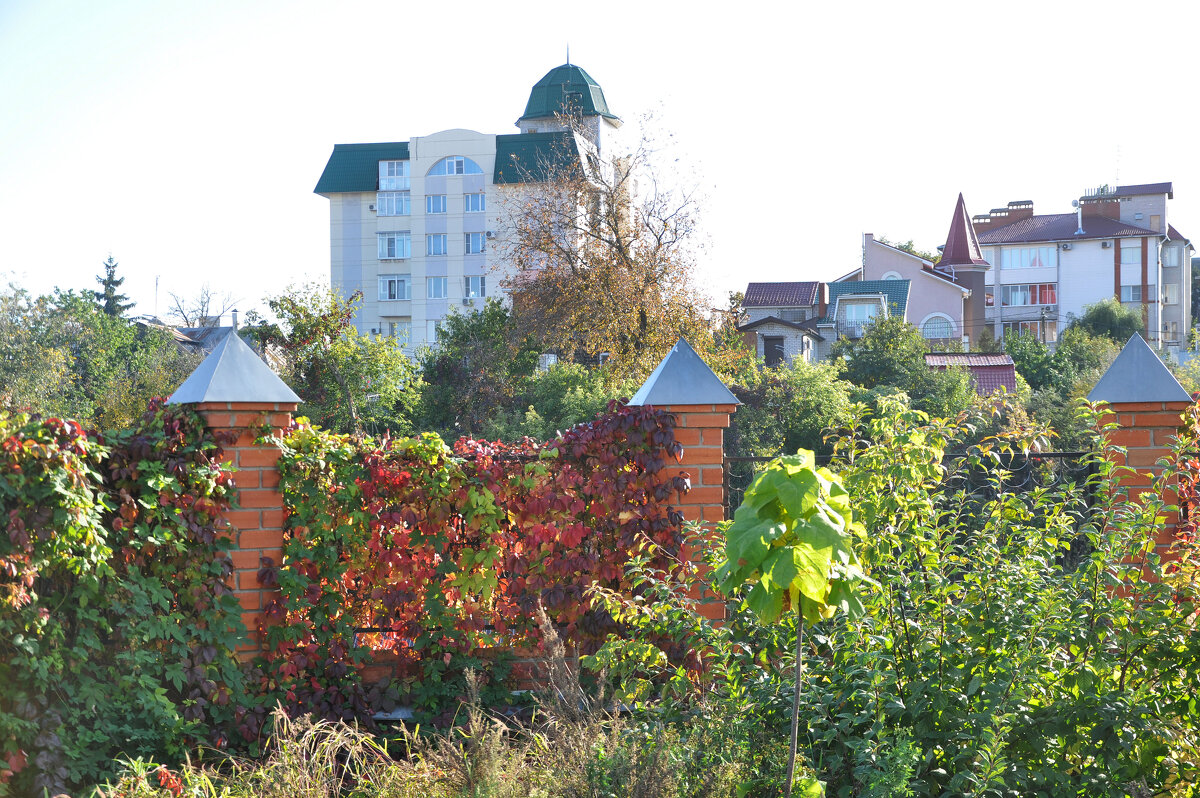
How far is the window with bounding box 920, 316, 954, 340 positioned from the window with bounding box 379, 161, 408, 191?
28035mm

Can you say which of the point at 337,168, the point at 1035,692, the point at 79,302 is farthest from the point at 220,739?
the point at 337,168

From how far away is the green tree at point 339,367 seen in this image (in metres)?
23.3

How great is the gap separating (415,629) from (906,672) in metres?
2.27

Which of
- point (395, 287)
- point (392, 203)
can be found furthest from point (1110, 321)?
point (392, 203)

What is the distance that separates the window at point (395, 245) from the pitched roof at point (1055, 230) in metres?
33.4

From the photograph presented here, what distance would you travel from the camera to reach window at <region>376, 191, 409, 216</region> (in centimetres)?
4394

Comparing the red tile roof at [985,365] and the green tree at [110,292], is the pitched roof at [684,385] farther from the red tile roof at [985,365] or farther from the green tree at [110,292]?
the green tree at [110,292]

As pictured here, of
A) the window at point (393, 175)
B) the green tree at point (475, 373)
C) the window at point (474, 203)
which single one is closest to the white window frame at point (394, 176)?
the window at point (393, 175)

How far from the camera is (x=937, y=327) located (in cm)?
4534

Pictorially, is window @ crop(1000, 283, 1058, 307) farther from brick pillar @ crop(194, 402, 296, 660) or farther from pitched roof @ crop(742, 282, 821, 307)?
brick pillar @ crop(194, 402, 296, 660)

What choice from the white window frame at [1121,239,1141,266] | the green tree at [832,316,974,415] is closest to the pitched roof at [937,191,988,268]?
the white window frame at [1121,239,1141,266]

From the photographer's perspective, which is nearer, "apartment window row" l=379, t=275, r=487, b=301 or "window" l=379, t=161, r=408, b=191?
"apartment window row" l=379, t=275, r=487, b=301

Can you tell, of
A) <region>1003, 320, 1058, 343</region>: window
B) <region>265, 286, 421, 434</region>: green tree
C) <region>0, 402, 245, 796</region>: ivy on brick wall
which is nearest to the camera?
<region>0, 402, 245, 796</region>: ivy on brick wall

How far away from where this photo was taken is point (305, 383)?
23891mm
